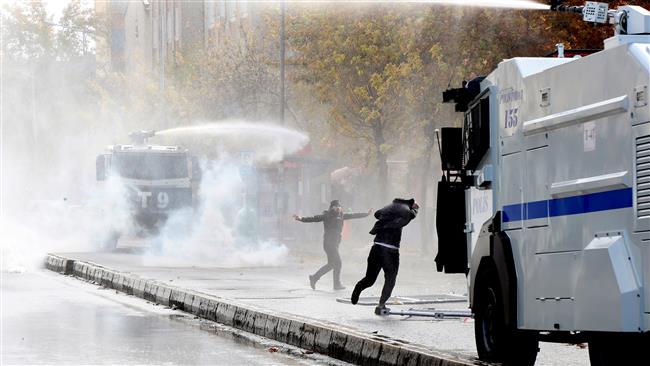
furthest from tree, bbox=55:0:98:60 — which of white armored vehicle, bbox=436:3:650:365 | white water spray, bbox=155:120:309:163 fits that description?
white armored vehicle, bbox=436:3:650:365

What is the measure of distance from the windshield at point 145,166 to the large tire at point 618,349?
101ft

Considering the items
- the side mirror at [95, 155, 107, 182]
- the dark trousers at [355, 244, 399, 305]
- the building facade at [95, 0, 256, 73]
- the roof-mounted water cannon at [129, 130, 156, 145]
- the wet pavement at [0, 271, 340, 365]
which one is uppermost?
the building facade at [95, 0, 256, 73]

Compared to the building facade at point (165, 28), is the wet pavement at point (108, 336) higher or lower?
lower

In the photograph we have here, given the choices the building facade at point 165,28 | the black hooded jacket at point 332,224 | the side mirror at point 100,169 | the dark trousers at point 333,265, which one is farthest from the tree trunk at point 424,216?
the building facade at point 165,28

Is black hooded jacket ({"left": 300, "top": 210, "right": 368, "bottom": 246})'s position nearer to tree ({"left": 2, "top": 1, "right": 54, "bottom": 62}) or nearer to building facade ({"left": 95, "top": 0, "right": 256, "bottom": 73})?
building facade ({"left": 95, "top": 0, "right": 256, "bottom": 73})

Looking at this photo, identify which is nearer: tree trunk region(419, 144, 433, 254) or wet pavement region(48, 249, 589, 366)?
A: wet pavement region(48, 249, 589, 366)

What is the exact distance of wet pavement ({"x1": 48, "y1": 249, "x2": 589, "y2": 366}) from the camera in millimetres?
13812

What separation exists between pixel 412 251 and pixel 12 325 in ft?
81.3

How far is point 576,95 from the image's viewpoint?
9625mm

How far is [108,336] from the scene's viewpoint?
1555 cm

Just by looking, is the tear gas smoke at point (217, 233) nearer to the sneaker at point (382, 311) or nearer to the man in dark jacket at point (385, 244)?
the man in dark jacket at point (385, 244)

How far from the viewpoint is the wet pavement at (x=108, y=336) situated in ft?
43.7

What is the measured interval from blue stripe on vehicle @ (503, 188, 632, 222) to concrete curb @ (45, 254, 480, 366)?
1.24 m

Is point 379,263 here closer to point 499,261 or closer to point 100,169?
point 499,261
